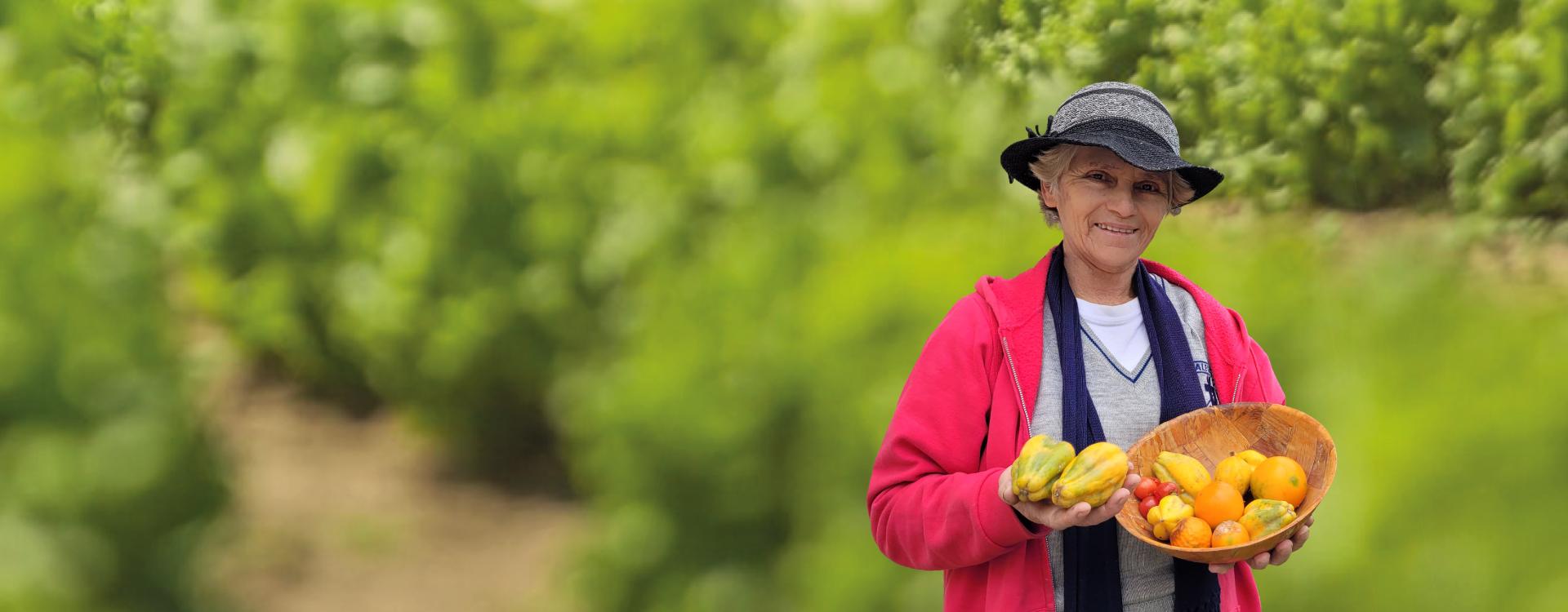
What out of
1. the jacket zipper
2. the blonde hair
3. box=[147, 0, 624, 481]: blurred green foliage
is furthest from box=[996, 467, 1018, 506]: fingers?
box=[147, 0, 624, 481]: blurred green foliage

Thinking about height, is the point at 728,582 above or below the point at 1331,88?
below

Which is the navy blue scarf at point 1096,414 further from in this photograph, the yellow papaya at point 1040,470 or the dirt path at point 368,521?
the dirt path at point 368,521

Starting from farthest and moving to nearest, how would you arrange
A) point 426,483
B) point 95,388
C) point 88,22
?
point 426,483, point 88,22, point 95,388

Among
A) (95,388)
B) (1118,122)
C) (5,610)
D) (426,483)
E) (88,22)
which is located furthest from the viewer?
(426,483)

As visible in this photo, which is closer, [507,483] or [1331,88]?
[1331,88]

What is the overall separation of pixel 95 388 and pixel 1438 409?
1.91 m

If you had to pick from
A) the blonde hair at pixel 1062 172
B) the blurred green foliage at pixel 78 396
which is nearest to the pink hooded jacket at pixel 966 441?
the blonde hair at pixel 1062 172

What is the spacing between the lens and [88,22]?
237 cm

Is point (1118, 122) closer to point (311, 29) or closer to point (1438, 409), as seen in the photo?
point (1438, 409)

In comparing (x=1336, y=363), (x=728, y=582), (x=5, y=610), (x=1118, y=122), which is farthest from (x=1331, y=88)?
(x=5, y=610)

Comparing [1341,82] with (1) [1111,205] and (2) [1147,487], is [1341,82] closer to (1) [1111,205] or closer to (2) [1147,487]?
(1) [1111,205]

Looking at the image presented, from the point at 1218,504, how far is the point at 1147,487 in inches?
3.0

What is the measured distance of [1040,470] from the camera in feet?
4.24

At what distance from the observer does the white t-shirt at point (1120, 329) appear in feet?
5.11
